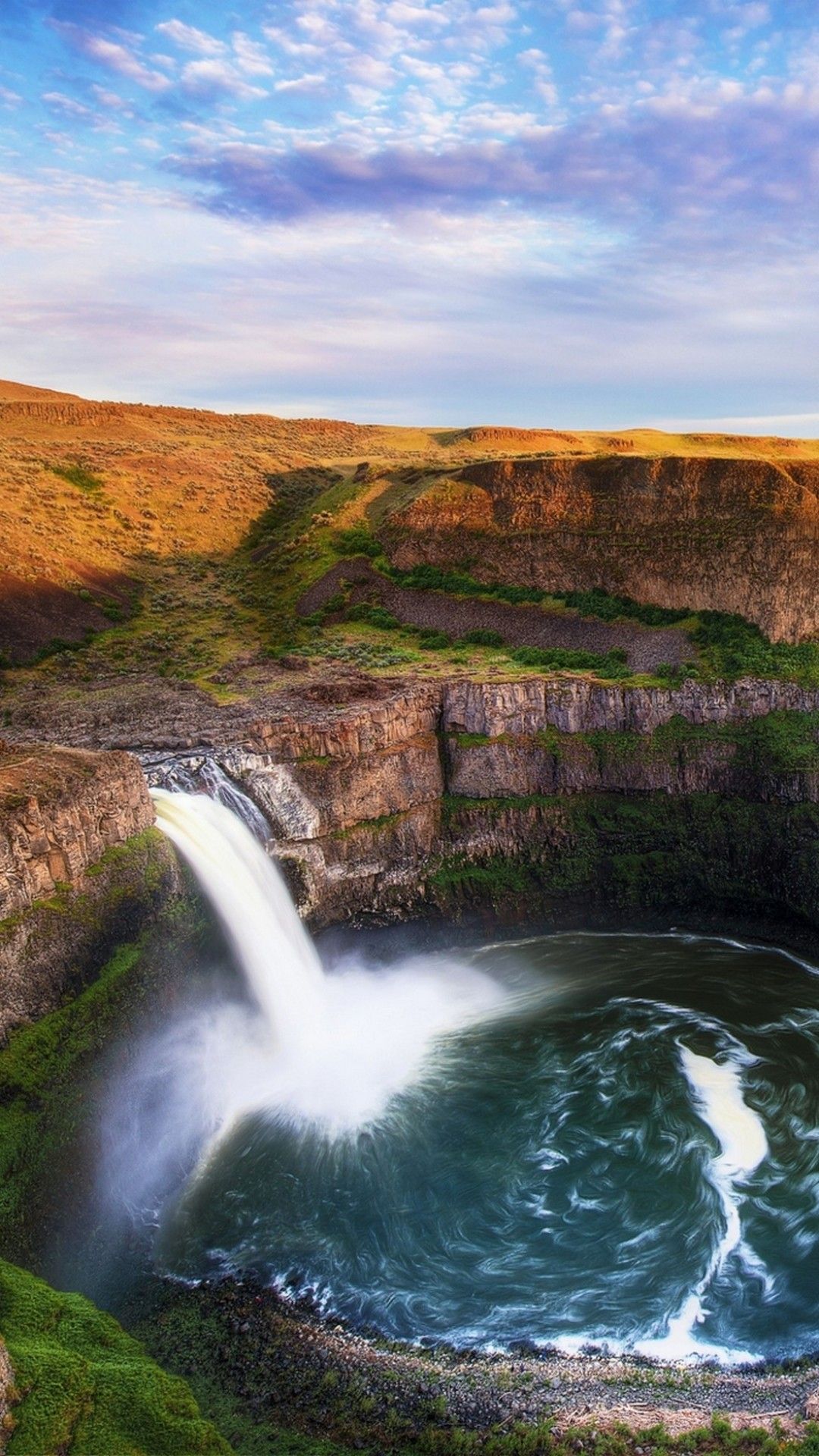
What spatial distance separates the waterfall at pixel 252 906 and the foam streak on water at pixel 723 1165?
11639mm

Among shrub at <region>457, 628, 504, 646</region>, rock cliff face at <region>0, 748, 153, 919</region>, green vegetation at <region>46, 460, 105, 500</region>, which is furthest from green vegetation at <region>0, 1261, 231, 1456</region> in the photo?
green vegetation at <region>46, 460, 105, 500</region>

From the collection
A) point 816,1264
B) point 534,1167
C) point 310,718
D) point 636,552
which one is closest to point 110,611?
point 310,718

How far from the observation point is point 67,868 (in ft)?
83.7

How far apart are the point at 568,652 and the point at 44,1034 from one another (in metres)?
28.3

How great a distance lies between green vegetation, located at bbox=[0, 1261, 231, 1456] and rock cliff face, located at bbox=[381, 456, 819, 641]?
35978mm

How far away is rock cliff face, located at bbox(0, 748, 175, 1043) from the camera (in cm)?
2350

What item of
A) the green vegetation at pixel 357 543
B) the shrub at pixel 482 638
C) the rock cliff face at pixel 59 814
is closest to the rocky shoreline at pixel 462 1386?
the rock cliff face at pixel 59 814

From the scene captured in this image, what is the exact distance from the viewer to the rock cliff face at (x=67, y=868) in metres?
23.5

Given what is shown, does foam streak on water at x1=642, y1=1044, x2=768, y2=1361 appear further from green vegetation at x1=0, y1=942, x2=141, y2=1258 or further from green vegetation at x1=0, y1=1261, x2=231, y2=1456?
green vegetation at x1=0, y1=942, x2=141, y2=1258

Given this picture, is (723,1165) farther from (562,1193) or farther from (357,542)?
(357,542)

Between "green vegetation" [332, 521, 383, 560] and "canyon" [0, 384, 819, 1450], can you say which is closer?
"canyon" [0, 384, 819, 1450]

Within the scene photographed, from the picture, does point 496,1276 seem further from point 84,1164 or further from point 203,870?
point 203,870

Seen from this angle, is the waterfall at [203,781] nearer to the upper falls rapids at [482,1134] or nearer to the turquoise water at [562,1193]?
the upper falls rapids at [482,1134]

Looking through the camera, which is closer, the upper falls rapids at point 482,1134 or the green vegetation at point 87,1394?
the green vegetation at point 87,1394
